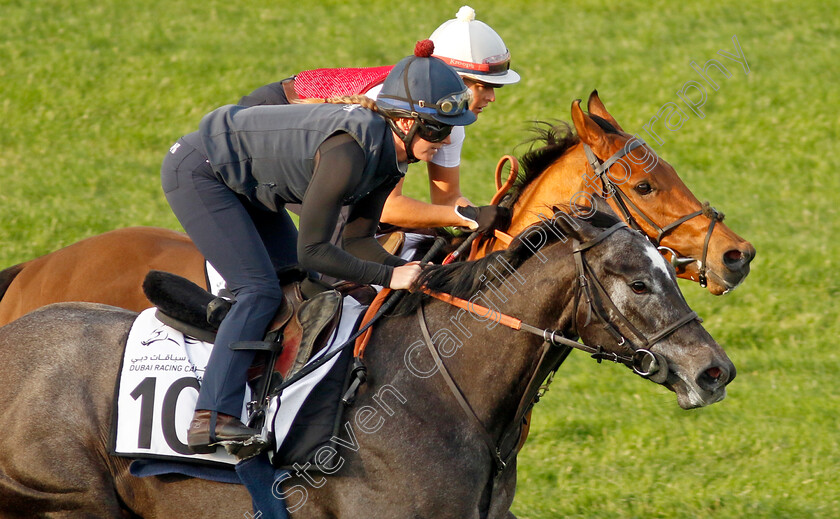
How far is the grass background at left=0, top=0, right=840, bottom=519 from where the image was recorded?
7.28 metres

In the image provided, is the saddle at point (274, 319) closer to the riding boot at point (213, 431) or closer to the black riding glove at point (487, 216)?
the riding boot at point (213, 431)

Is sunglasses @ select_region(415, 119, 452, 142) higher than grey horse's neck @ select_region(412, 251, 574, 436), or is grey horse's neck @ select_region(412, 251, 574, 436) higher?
sunglasses @ select_region(415, 119, 452, 142)

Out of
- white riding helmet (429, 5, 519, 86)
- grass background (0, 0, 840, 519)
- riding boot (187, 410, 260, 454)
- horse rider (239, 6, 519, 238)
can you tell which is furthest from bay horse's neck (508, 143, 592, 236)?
grass background (0, 0, 840, 519)

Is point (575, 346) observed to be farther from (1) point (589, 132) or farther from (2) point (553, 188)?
(1) point (589, 132)

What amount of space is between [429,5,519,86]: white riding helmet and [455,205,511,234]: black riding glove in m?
0.86

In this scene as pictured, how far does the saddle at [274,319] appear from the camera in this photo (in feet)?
14.0

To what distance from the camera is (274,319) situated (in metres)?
4.38

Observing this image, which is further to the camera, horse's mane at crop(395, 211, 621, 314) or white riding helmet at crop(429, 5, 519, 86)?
white riding helmet at crop(429, 5, 519, 86)

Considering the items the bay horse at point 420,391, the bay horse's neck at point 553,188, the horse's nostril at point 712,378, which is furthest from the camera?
the bay horse's neck at point 553,188

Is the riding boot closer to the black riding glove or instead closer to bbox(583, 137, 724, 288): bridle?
the black riding glove

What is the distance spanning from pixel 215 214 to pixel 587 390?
497cm

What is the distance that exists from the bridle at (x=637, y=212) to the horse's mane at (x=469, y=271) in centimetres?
136

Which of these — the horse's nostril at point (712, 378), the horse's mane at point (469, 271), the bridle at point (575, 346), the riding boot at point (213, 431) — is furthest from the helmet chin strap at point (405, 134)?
the horse's nostril at point (712, 378)

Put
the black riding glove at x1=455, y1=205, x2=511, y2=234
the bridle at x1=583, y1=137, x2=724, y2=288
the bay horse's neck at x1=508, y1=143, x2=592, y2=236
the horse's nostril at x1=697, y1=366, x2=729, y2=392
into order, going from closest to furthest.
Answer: the horse's nostril at x1=697, y1=366, x2=729, y2=392
the black riding glove at x1=455, y1=205, x2=511, y2=234
the bay horse's neck at x1=508, y1=143, x2=592, y2=236
the bridle at x1=583, y1=137, x2=724, y2=288
